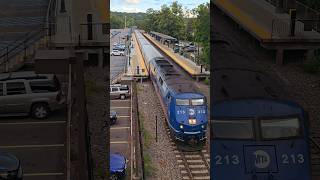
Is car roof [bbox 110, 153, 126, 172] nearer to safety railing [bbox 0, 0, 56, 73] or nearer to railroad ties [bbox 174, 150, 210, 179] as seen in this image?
railroad ties [bbox 174, 150, 210, 179]

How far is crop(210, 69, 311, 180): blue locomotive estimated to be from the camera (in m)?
1.83

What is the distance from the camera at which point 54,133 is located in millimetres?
2695

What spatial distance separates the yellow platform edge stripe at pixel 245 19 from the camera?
193 centimetres

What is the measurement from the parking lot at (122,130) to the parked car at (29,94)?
2.40 ft

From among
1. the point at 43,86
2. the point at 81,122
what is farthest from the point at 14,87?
the point at 81,122

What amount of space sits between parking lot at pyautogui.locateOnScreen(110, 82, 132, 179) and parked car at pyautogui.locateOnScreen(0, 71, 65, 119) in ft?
2.40

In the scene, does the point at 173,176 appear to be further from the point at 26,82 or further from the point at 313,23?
the point at 26,82

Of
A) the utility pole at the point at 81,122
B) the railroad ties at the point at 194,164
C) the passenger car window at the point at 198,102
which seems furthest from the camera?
the utility pole at the point at 81,122

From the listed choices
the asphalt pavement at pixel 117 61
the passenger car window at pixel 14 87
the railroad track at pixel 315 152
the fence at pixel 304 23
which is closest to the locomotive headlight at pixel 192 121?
the asphalt pavement at pixel 117 61

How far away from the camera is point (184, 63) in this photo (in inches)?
71.8

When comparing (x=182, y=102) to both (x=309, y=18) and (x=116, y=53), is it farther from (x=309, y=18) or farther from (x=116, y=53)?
(x=309, y=18)

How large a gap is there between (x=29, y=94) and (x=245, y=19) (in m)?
1.74

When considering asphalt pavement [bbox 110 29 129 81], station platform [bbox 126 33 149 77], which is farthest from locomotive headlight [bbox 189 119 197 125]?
asphalt pavement [bbox 110 29 129 81]

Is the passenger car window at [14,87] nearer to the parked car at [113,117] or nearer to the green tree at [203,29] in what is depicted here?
the parked car at [113,117]
